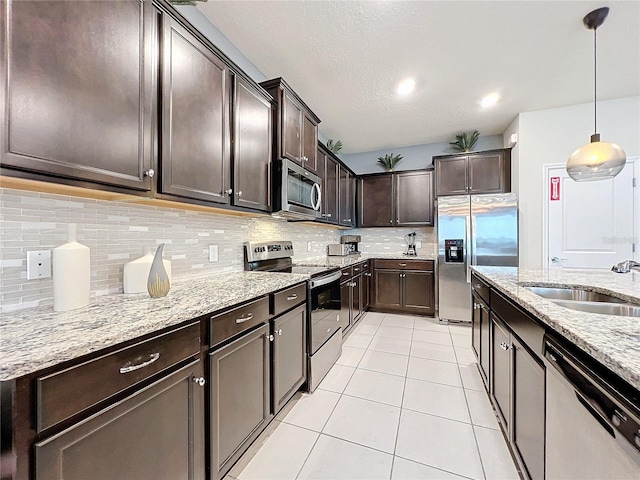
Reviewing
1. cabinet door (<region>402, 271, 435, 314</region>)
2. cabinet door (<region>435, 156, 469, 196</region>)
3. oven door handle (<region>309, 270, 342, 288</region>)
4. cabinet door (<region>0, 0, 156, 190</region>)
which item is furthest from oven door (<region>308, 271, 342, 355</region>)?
cabinet door (<region>435, 156, 469, 196</region>)

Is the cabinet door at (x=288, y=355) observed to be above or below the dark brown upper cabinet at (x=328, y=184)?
below

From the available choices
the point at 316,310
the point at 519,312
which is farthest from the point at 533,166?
Result: the point at 316,310

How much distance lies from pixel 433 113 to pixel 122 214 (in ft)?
11.6

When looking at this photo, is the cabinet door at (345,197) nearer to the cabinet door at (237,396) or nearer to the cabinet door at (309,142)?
the cabinet door at (309,142)

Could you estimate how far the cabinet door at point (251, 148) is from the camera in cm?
176

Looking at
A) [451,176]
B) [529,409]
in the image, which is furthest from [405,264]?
[529,409]

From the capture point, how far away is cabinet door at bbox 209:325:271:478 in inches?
45.3

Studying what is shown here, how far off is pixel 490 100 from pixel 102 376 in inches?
159

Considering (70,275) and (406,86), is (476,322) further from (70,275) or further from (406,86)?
(70,275)

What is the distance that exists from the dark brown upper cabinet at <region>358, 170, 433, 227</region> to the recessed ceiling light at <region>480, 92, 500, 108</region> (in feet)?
3.91

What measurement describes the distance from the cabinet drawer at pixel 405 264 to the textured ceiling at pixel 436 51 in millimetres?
2048

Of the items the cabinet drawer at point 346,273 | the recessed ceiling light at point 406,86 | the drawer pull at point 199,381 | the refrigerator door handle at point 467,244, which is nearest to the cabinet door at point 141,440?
the drawer pull at point 199,381

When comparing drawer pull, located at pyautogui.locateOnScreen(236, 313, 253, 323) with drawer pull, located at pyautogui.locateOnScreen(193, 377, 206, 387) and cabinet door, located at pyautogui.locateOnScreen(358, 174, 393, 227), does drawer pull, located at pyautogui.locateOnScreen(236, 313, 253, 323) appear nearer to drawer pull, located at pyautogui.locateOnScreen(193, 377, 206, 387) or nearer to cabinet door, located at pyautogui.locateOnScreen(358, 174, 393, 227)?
drawer pull, located at pyautogui.locateOnScreen(193, 377, 206, 387)

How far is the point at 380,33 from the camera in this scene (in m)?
2.05
